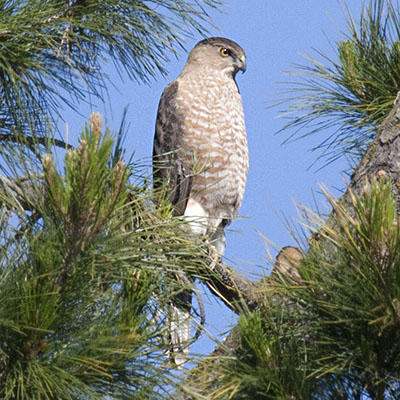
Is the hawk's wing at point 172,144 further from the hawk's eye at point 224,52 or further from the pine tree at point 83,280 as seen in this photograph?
the pine tree at point 83,280

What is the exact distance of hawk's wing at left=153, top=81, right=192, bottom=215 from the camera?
4391 mm

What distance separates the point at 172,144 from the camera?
14.7 ft

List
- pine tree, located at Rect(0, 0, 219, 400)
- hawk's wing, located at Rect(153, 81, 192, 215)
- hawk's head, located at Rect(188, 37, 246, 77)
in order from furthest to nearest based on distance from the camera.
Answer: hawk's head, located at Rect(188, 37, 246, 77)
hawk's wing, located at Rect(153, 81, 192, 215)
pine tree, located at Rect(0, 0, 219, 400)

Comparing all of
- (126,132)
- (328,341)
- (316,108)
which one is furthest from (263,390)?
(316,108)

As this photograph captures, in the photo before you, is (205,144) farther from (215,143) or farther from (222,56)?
(222,56)

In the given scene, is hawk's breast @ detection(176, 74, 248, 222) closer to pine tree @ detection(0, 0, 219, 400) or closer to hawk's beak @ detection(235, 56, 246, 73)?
hawk's beak @ detection(235, 56, 246, 73)

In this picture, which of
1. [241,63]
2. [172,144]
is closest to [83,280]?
[172,144]

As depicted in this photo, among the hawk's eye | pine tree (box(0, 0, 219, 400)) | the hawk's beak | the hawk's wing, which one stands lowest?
pine tree (box(0, 0, 219, 400))

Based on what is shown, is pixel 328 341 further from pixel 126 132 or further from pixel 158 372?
pixel 126 132

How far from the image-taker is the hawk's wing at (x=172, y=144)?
4391 mm

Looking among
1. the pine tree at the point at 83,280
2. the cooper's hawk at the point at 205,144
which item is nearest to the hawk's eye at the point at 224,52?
A: the cooper's hawk at the point at 205,144

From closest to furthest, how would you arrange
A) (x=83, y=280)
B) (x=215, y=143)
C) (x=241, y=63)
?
(x=83, y=280) → (x=215, y=143) → (x=241, y=63)

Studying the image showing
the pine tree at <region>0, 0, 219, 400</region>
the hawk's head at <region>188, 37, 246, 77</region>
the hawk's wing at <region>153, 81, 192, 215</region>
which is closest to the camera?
the pine tree at <region>0, 0, 219, 400</region>

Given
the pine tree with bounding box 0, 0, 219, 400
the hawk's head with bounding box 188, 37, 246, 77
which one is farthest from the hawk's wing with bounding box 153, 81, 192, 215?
the pine tree with bounding box 0, 0, 219, 400
